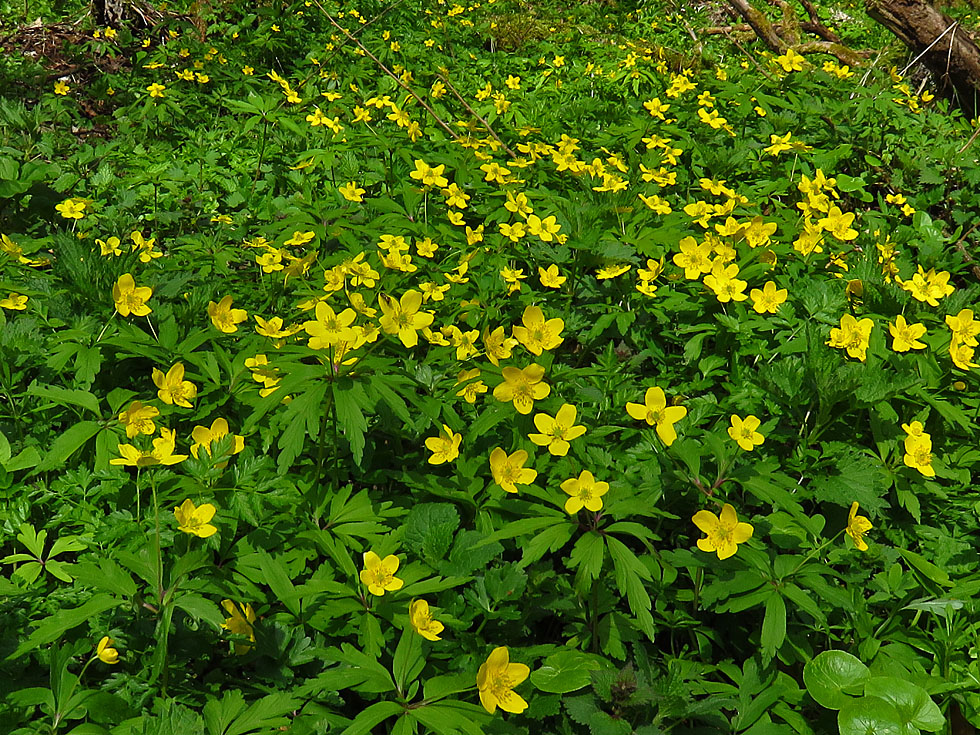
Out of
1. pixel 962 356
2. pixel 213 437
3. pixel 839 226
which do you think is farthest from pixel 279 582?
pixel 839 226

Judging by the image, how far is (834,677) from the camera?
1.89 metres

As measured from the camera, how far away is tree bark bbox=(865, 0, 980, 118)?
5426 millimetres

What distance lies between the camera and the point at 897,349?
2623 mm

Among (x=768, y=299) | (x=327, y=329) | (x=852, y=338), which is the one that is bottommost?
(x=327, y=329)

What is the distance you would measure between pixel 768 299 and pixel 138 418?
234 cm

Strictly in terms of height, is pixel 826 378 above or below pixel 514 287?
above

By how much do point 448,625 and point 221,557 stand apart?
2.11 ft

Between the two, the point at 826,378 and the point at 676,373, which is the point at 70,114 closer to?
the point at 676,373

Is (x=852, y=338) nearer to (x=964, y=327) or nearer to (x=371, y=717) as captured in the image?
(x=964, y=327)

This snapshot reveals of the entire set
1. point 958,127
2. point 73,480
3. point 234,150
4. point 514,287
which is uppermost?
point 958,127

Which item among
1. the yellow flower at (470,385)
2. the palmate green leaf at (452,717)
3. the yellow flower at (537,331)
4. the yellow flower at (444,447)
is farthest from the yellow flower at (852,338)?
the palmate green leaf at (452,717)

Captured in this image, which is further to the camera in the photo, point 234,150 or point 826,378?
point 234,150

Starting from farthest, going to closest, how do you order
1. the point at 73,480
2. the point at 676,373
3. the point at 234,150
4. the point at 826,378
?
the point at 234,150 → the point at 676,373 → the point at 826,378 → the point at 73,480

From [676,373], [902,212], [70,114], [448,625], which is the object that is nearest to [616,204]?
[676,373]
